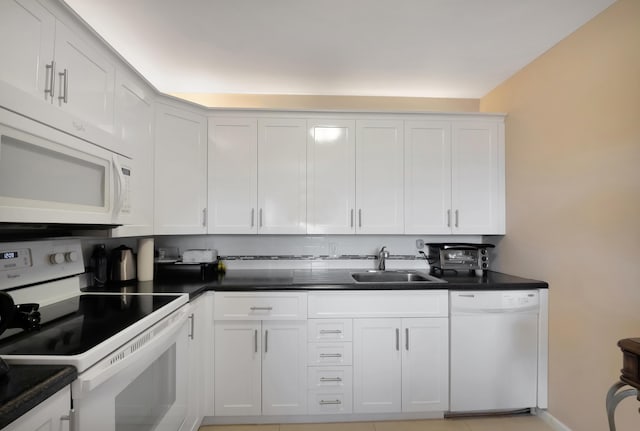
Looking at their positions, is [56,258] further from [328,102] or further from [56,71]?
[328,102]

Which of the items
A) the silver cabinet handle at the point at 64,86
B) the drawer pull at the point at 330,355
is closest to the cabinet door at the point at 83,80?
the silver cabinet handle at the point at 64,86

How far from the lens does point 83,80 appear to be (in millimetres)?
1419

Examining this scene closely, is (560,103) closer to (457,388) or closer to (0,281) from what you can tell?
(457,388)

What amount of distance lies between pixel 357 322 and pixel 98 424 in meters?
1.45

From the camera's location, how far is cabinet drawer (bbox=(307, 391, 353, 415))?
1.98 m

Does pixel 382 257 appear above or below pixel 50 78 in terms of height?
below

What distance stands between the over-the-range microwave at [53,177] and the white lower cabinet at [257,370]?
1.04 metres

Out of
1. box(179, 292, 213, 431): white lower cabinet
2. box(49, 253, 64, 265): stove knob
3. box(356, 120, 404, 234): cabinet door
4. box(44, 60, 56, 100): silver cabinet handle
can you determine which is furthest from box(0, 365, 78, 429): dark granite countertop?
box(356, 120, 404, 234): cabinet door

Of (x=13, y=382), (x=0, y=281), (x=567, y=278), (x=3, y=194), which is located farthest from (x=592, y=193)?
(x=0, y=281)

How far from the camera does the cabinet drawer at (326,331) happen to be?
6.57ft

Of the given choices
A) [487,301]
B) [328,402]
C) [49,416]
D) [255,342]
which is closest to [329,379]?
[328,402]

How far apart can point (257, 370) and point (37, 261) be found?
1.37m

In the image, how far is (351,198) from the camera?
7.92 ft

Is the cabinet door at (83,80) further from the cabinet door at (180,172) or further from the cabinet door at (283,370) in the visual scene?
the cabinet door at (283,370)
